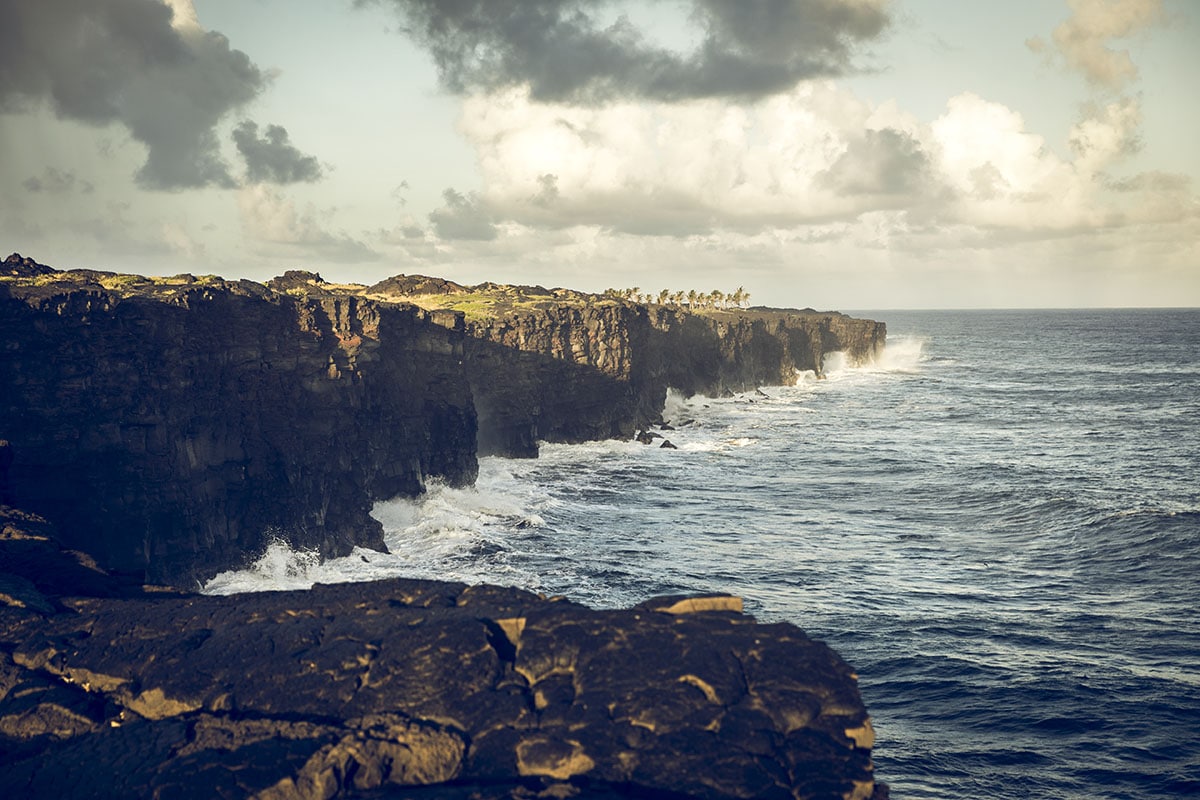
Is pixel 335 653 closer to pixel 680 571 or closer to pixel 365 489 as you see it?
pixel 680 571

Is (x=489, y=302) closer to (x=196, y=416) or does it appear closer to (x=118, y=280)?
(x=118, y=280)

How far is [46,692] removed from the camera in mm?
21562

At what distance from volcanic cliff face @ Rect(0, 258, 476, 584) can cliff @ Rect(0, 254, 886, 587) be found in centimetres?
9

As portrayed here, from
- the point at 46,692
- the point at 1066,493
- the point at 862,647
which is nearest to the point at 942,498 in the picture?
the point at 1066,493

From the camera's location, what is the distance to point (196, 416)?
52375 millimetres

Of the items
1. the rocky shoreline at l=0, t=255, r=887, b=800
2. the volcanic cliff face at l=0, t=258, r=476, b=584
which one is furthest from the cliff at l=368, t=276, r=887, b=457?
the rocky shoreline at l=0, t=255, r=887, b=800

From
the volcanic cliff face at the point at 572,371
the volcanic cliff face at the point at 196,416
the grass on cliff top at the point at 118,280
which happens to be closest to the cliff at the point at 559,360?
the volcanic cliff face at the point at 572,371

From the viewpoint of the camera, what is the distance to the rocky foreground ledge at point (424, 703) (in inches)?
734

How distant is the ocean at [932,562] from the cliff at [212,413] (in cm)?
353

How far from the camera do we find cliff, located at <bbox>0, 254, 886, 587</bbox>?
46.2 meters

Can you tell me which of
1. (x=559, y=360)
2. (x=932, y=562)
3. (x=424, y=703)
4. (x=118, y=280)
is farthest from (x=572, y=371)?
(x=424, y=703)

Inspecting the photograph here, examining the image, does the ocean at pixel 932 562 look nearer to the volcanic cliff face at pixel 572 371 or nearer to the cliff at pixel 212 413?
the cliff at pixel 212 413

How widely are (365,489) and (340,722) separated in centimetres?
4650

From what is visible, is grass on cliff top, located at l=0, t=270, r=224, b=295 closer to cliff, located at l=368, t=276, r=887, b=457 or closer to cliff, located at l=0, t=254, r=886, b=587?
cliff, located at l=0, t=254, r=886, b=587
